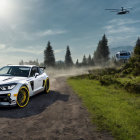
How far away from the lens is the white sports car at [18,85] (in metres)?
6.04

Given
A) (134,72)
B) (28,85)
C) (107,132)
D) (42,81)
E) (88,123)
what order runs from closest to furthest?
(107,132), (88,123), (28,85), (42,81), (134,72)

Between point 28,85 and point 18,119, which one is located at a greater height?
point 28,85

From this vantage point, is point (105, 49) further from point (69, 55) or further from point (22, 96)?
point (22, 96)

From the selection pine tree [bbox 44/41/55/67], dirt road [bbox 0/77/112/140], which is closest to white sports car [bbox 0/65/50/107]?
dirt road [bbox 0/77/112/140]

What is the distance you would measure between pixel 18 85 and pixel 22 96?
64cm

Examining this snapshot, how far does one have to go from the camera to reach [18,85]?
6406 millimetres

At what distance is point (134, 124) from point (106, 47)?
6940cm

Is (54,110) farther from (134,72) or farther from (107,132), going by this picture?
(134,72)

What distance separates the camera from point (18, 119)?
16.8ft

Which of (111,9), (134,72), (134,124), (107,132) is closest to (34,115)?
(107,132)

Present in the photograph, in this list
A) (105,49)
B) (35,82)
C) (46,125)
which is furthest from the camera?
(105,49)

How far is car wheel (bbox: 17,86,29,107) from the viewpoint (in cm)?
650

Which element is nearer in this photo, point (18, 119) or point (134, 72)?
point (18, 119)

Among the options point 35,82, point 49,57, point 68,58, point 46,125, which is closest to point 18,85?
point 35,82
